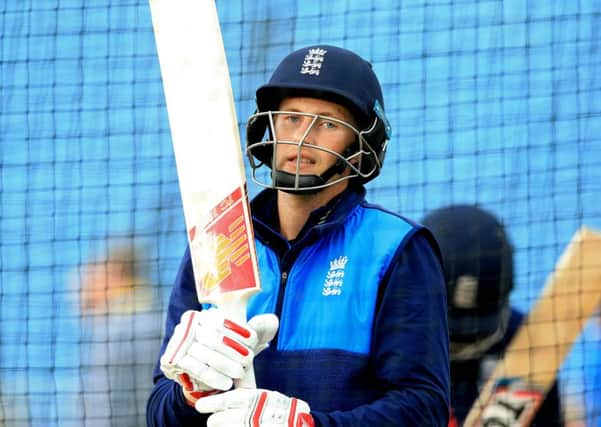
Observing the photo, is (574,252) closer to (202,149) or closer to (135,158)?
(135,158)

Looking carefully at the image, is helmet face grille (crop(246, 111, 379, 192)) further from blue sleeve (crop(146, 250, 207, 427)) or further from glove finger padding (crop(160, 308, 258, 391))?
glove finger padding (crop(160, 308, 258, 391))

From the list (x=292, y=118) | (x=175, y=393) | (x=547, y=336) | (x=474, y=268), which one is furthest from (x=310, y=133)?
(x=547, y=336)

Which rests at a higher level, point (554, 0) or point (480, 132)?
point (554, 0)

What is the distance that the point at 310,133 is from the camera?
2.20m

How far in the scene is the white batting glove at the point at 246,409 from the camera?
185 centimetres

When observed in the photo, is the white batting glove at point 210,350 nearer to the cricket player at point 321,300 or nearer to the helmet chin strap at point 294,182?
the cricket player at point 321,300

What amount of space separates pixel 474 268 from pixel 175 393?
1578mm

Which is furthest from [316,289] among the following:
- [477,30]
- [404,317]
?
[477,30]

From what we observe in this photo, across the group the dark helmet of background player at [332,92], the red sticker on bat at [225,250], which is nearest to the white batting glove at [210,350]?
the red sticker on bat at [225,250]

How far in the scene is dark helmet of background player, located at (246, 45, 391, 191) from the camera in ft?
7.29

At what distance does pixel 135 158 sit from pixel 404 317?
192 cm

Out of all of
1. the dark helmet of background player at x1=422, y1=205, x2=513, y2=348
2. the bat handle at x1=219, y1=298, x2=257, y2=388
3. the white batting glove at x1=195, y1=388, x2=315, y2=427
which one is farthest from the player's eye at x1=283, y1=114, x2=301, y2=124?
the dark helmet of background player at x1=422, y1=205, x2=513, y2=348

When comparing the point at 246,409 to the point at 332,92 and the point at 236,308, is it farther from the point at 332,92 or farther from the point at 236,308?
the point at 332,92

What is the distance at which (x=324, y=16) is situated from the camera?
3779 millimetres
